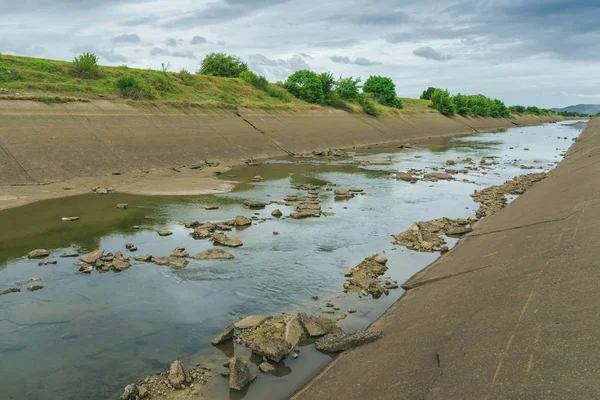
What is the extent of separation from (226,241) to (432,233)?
21.9ft

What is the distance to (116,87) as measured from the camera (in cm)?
3409

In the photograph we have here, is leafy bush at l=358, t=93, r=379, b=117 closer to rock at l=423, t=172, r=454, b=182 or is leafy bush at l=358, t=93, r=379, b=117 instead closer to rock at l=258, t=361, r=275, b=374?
rock at l=423, t=172, r=454, b=182

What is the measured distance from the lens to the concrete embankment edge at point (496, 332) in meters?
5.02

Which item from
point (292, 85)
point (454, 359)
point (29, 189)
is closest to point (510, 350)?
point (454, 359)

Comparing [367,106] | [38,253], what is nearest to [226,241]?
[38,253]

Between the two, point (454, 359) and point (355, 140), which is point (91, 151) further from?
point (355, 140)

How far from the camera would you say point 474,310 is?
24.0 ft

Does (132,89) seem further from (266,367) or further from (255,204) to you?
(266,367)

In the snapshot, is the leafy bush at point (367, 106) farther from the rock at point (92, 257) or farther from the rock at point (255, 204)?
the rock at point (92, 257)

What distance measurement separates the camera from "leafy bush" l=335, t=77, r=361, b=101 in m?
65.1

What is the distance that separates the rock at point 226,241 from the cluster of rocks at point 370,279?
12.3 feet

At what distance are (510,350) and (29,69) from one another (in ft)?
121

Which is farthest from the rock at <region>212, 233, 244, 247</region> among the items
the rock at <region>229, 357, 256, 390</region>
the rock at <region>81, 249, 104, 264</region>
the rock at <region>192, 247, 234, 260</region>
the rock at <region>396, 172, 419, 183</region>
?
the rock at <region>396, 172, 419, 183</region>

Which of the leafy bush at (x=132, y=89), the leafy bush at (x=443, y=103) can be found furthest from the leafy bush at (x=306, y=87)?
the leafy bush at (x=443, y=103)
